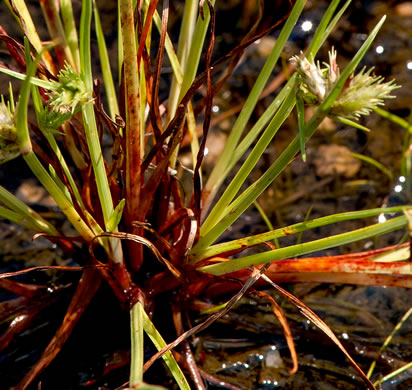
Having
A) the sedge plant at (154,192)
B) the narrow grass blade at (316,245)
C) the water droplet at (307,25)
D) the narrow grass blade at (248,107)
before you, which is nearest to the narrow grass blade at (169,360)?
the sedge plant at (154,192)

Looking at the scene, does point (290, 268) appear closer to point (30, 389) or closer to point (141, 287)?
point (141, 287)

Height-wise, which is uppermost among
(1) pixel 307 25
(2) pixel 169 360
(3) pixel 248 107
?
(1) pixel 307 25

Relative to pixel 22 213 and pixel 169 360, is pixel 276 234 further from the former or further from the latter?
pixel 22 213

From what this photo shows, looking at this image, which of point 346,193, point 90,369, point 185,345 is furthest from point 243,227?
point 90,369

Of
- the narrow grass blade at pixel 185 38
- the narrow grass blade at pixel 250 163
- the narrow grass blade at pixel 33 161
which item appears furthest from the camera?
the narrow grass blade at pixel 185 38

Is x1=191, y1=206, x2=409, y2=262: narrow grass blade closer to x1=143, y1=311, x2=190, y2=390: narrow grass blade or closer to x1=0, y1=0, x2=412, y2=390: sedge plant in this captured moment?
x1=0, y1=0, x2=412, y2=390: sedge plant

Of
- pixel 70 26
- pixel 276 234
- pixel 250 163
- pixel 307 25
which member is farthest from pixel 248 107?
pixel 307 25

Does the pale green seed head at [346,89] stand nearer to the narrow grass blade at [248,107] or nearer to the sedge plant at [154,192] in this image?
the sedge plant at [154,192]

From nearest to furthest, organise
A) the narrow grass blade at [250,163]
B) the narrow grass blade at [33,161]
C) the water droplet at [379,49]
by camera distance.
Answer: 1. the narrow grass blade at [33,161]
2. the narrow grass blade at [250,163]
3. the water droplet at [379,49]
